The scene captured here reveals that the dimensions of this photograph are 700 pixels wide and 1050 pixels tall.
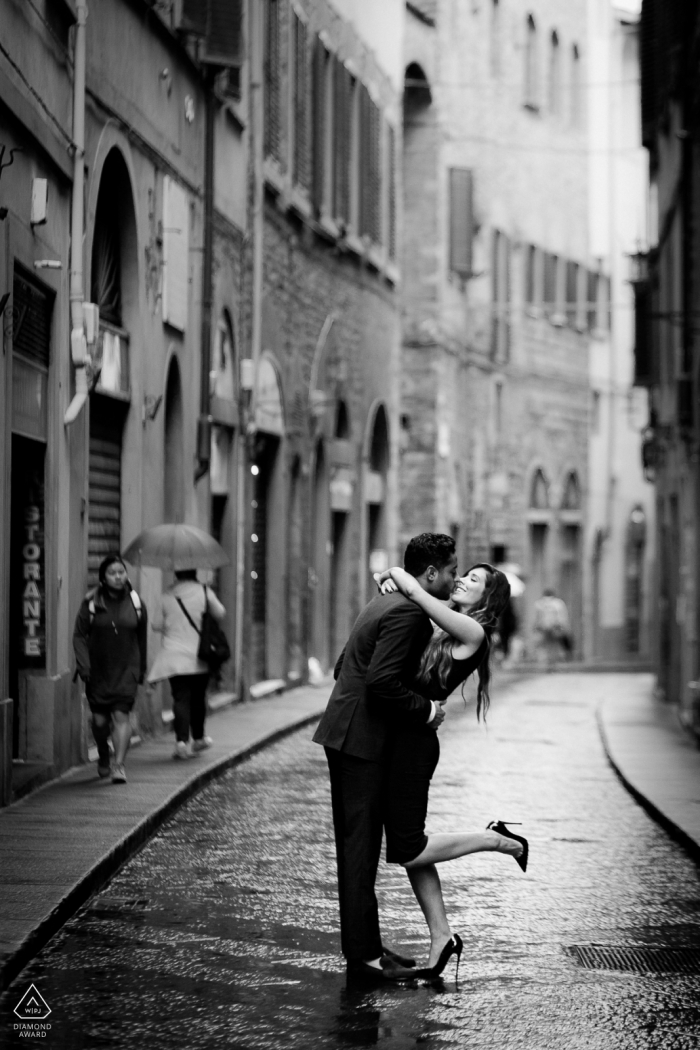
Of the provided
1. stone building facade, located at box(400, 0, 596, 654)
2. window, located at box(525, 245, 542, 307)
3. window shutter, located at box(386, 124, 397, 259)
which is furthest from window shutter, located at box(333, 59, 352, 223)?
window, located at box(525, 245, 542, 307)

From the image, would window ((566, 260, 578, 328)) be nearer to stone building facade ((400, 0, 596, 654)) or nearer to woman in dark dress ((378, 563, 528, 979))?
stone building facade ((400, 0, 596, 654))

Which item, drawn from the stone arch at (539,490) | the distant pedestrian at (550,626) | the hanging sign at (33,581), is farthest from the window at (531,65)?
the hanging sign at (33,581)

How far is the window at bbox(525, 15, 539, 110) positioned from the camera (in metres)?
44.4

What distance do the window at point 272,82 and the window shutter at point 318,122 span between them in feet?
7.80

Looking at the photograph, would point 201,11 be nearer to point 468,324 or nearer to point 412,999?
point 412,999

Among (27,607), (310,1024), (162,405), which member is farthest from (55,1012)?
(162,405)

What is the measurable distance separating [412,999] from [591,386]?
42491 millimetres

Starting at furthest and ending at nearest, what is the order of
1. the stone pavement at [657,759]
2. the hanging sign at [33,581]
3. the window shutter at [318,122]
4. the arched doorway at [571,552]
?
the arched doorway at [571,552] < the window shutter at [318,122] < the hanging sign at [33,581] < the stone pavement at [657,759]

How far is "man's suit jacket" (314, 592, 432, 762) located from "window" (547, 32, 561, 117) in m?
39.6

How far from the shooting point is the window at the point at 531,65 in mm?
44438

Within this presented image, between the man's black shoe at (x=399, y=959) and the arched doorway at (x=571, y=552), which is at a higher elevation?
the arched doorway at (x=571, y=552)

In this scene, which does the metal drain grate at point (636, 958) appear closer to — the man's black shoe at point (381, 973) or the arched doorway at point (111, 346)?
the man's black shoe at point (381, 973)

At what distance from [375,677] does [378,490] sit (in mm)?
25381

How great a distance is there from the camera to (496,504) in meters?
43.4
